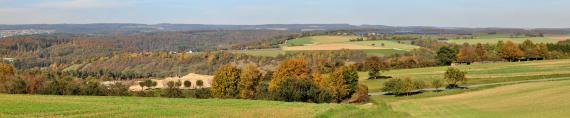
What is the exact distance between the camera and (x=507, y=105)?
5241 centimetres

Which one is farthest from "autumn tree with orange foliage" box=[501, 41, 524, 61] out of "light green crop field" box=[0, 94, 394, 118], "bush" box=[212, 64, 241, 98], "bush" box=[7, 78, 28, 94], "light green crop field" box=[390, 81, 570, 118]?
"light green crop field" box=[0, 94, 394, 118]

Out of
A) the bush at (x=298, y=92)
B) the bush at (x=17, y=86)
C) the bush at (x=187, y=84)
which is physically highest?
the bush at (x=298, y=92)

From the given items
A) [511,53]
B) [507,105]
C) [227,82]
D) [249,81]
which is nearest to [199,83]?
[249,81]

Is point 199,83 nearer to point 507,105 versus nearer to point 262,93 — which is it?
point 262,93

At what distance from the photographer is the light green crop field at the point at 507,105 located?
Result: 150 feet

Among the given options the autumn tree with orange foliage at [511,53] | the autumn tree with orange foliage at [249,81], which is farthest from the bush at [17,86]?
the autumn tree with orange foliage at [511,53]

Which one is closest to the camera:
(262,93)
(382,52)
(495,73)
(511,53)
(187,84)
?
(262,93)

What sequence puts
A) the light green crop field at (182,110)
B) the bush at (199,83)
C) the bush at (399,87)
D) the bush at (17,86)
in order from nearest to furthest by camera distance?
the light green crop field at (182,110), the bush at (17,86), the bush at (399,87), the bush at (199,83)

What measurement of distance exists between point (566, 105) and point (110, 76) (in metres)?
122

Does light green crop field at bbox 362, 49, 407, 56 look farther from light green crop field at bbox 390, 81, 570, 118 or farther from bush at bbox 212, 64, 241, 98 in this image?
light green crop field at bbox 390, 81, 570, 118

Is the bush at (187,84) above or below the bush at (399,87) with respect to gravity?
below

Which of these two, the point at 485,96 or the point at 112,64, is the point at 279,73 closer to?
the point at 485,96

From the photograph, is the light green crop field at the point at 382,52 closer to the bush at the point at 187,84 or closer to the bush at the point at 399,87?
the bush at the point at 187,84

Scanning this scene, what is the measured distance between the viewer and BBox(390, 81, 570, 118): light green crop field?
45.6 meters
